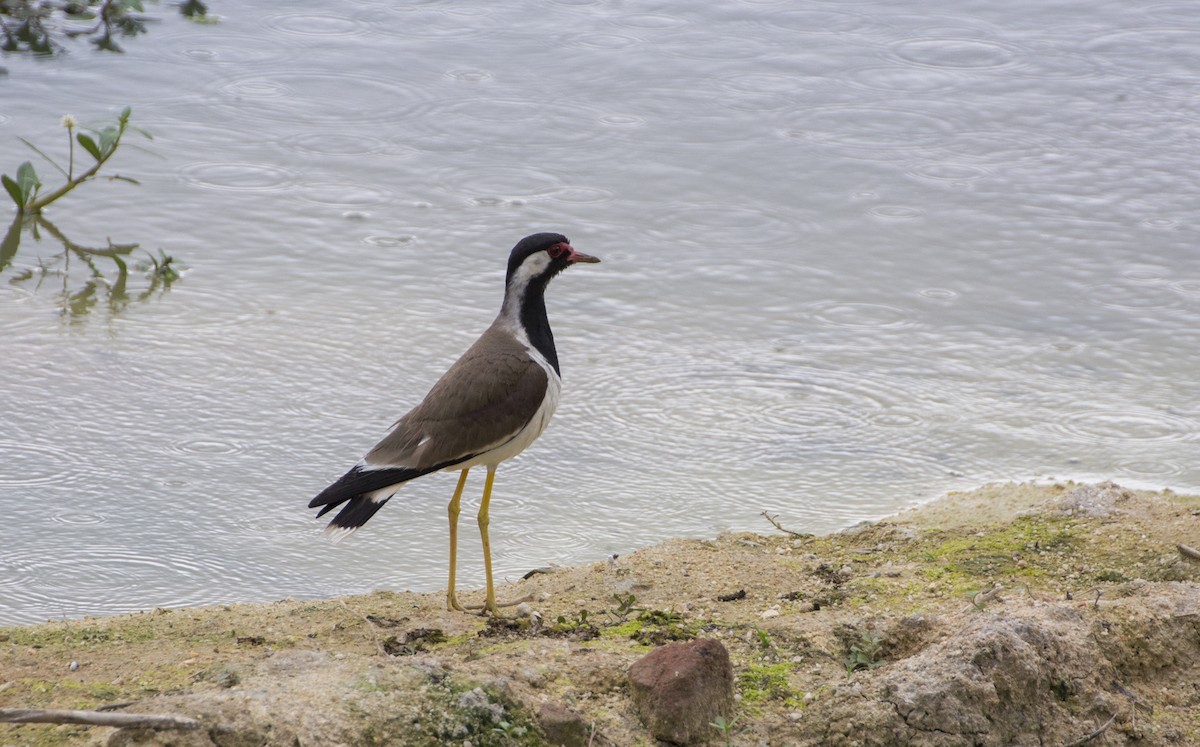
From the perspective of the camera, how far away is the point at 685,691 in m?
3.26

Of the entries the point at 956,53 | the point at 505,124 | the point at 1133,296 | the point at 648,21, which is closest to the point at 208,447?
the point at 505,124

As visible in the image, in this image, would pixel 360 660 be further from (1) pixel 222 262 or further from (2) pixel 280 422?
(1) pixel 222 262

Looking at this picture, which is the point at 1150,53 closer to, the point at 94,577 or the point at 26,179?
the point at 26,179

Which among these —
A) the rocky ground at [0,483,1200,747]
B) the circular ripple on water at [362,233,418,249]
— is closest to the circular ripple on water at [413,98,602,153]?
the circular ripple on water at [362,233,418,249]

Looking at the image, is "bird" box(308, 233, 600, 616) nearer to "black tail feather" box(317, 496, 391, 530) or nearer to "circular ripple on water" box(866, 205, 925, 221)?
"black tail feather" box(317, 496, 391, 530)

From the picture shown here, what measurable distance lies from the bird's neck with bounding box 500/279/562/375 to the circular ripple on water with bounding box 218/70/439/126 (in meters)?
5.09

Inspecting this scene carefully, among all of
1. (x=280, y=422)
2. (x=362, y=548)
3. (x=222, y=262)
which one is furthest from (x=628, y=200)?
(x=362, y=548)

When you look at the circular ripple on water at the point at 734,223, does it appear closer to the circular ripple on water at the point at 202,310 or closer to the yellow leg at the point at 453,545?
the circular ripple on water at the point at 202,310

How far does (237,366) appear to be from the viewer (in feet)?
21.6

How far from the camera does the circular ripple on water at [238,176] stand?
8.73m

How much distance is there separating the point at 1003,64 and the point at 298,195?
5801 mm

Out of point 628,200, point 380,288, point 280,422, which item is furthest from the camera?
point 628,200

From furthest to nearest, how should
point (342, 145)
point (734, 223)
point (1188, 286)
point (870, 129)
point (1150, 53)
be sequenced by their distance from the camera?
point (1150, 53) < point (870, 129) < point (342, 145) < point (734, 223) < point (1188, 286)

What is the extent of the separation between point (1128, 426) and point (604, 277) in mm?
2859
